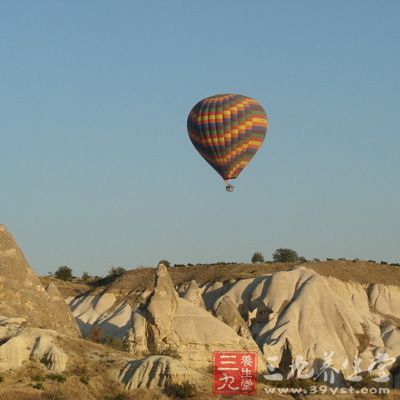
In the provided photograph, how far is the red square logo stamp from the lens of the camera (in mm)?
49938

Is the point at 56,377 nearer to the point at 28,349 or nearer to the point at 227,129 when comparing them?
the point at 28,349

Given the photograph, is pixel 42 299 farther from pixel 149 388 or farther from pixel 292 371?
pixel 292 371

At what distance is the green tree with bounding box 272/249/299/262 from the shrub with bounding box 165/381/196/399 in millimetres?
112365

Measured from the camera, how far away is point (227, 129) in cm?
8131

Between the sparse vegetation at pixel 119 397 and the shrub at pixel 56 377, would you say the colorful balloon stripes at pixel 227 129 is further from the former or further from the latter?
the shrub at pixel 56 377

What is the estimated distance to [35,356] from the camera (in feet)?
157

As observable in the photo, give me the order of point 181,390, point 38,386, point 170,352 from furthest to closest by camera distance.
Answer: point 170,352
point 181,390
point 38,386

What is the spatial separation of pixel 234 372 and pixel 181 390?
373 inches

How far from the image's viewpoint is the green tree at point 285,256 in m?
160

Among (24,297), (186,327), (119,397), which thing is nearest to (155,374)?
(119,397)

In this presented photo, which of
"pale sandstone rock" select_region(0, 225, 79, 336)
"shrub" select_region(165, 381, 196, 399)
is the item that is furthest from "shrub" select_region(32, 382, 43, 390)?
"pale sandstone rock" select_region(0, 225, 79, 336)

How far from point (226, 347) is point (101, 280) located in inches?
2844

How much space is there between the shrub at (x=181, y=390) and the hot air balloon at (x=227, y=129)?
1426 inches

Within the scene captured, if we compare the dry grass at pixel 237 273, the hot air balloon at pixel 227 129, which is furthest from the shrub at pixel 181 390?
the dry grass at pixel 237 273
